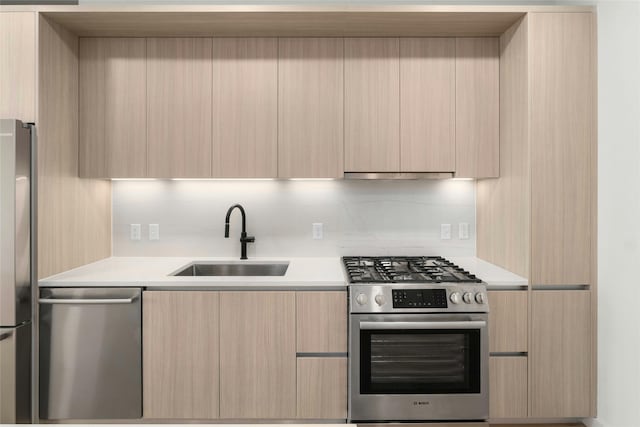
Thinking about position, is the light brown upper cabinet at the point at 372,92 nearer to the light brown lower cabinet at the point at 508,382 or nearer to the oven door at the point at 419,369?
the oven door at the point at 419,369

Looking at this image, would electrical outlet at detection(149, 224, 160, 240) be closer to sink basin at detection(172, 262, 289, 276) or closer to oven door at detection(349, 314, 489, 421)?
sink basin at detection(172, 262, 289, 276)

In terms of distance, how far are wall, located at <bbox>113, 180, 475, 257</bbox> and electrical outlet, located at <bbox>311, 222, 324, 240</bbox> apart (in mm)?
29

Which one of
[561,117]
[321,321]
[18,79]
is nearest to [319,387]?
[321,321]

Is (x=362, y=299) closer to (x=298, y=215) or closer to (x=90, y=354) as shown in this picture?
(x=298, y=215)

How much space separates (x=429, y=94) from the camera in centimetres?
272

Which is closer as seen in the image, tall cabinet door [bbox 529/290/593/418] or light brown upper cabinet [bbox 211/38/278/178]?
tall cabinet door [bbox 529/290/593/418]

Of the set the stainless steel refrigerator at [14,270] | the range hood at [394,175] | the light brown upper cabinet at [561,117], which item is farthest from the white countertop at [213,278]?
the range hood at [394,175]

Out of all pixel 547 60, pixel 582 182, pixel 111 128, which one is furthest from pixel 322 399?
pixel 547 60

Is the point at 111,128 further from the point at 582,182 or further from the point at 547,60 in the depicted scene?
the point at 582,182

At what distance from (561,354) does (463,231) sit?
0.99 meters

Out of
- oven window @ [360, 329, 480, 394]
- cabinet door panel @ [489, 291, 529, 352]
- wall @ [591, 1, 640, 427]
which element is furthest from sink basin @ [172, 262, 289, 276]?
wall @ [591, 1, 640, 427]

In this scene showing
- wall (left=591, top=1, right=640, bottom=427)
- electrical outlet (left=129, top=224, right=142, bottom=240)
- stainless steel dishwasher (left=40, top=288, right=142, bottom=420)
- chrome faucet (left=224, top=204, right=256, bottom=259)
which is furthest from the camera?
electrical outlet (left=129, top=224, right=142, bottom=240)

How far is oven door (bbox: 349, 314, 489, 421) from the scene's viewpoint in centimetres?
225

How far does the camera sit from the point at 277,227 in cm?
311
